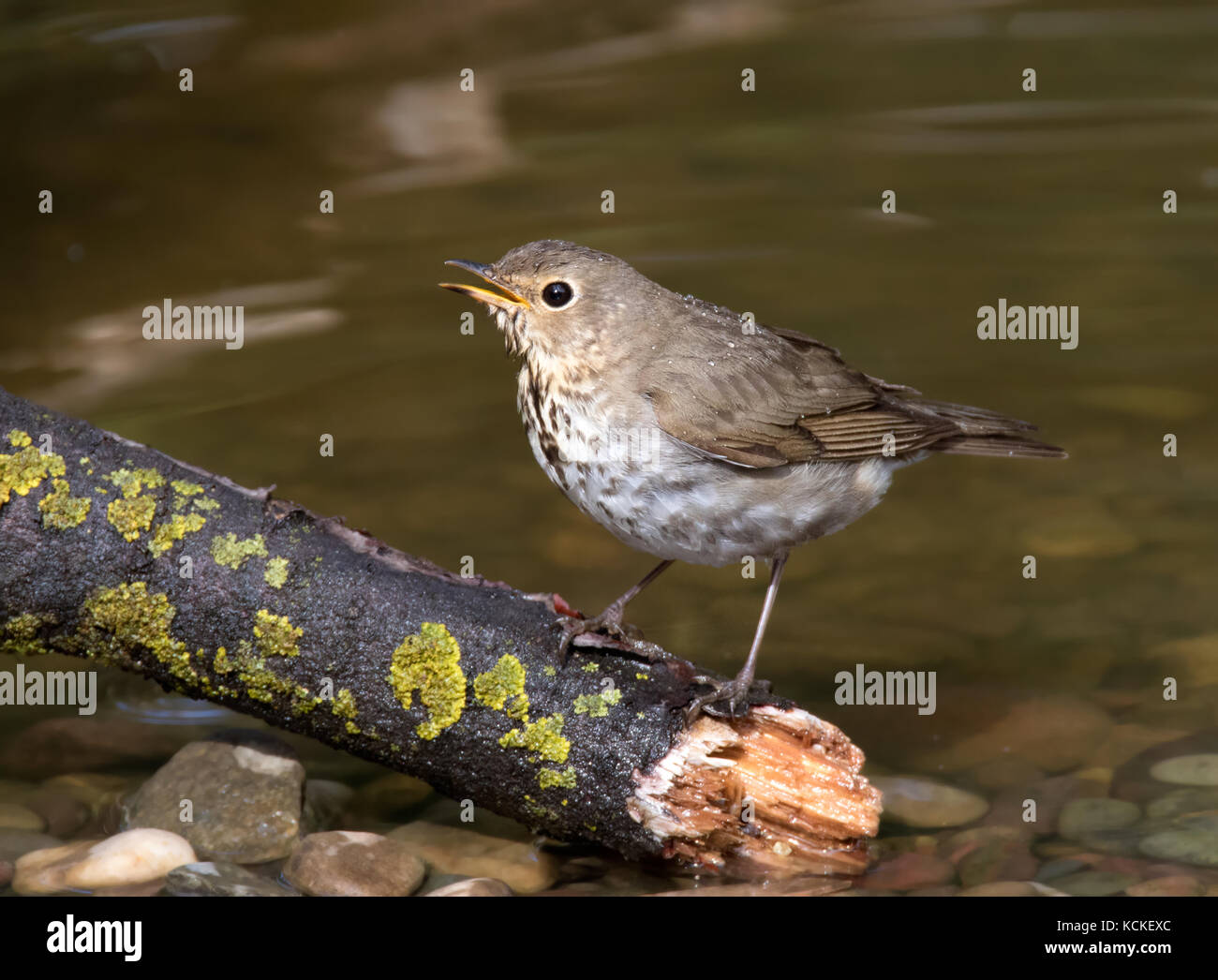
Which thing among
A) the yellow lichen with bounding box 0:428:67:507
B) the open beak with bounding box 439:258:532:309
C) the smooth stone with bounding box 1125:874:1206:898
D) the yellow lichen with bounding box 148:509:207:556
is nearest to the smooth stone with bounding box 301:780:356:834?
the yellow lichen with bounding box 148:509:207:556

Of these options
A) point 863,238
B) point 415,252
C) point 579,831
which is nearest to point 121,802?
point 579,831

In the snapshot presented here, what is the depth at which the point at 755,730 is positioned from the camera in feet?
15.3

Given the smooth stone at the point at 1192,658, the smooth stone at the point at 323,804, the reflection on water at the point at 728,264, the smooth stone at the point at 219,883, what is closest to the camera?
the smooth stone at the point at 219,883

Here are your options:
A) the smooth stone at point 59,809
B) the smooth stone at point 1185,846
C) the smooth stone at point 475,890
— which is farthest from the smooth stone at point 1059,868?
the smooth stone at point 59,809

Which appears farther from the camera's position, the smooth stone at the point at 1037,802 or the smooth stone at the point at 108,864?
the smooth stone at the point at 1037,802

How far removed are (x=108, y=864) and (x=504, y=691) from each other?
1.62m

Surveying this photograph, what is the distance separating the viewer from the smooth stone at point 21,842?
5168 mm

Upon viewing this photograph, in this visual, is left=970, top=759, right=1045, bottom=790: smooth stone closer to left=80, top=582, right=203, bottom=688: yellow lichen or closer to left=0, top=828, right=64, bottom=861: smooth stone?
left=80, top=582, right=203, bottom=688: yellow lichen

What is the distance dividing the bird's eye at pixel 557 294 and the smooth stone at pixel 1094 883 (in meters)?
2.76

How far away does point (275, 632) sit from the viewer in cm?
456

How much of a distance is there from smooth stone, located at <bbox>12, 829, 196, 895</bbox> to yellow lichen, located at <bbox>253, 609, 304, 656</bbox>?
39.2 inches

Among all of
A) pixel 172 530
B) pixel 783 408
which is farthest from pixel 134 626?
pixel 783 408

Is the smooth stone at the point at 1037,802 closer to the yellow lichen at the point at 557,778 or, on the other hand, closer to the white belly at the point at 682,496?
the white belly at the point at 682,496

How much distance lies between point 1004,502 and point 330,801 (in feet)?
13.6
